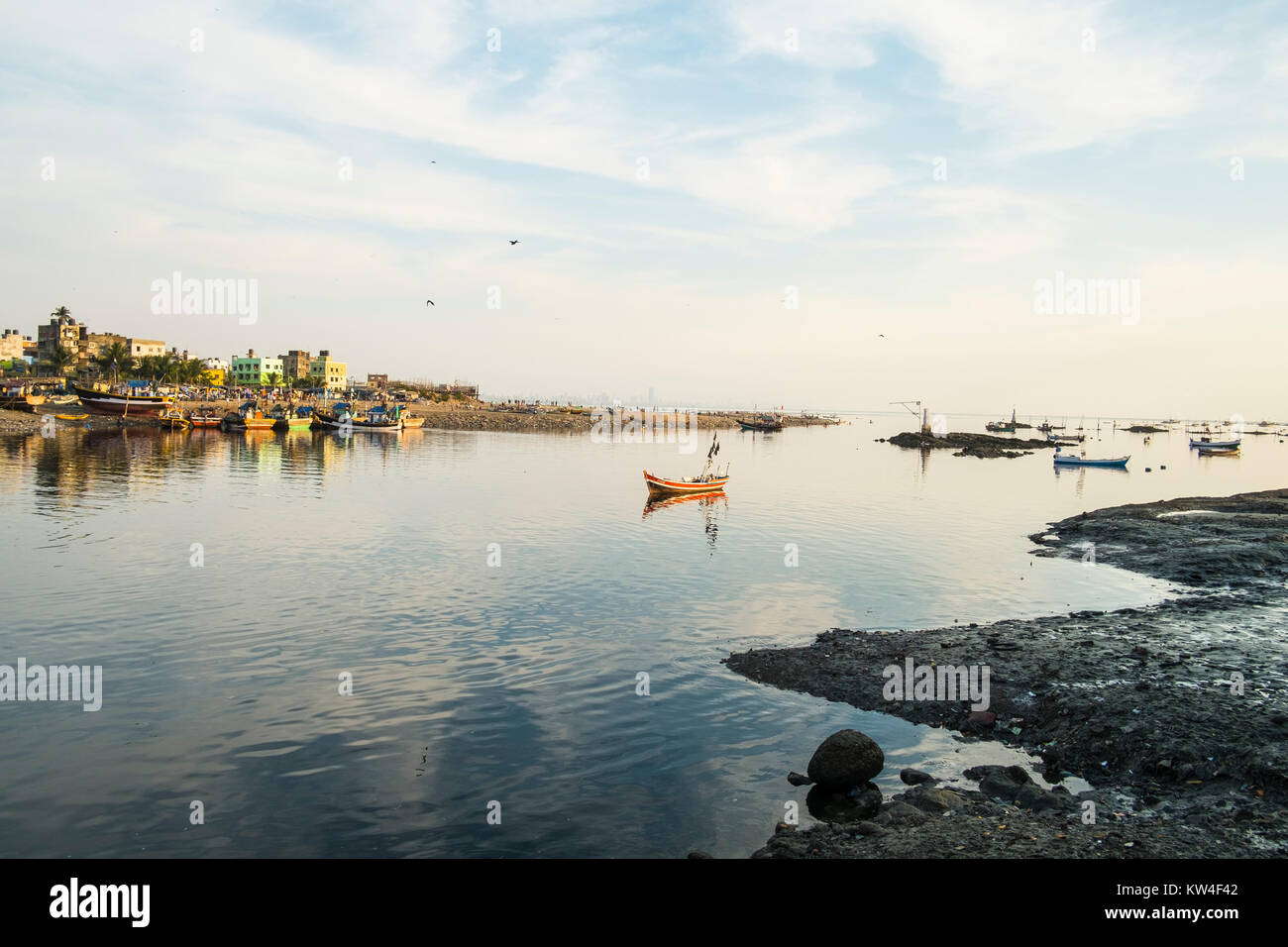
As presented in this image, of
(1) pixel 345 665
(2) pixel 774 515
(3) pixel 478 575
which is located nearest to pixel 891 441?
(2) pixel 774 515

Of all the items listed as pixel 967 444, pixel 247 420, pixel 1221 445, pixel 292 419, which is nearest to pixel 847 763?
pixel 247 420

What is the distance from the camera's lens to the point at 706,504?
2328 inches

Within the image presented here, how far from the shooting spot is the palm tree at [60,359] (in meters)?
160

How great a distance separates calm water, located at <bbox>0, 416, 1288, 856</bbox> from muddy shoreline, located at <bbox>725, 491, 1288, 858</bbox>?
1266 mm

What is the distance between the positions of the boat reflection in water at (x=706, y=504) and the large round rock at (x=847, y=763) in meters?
30.8

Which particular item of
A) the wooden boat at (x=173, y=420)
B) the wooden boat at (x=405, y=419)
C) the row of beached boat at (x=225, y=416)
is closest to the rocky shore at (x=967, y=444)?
the wooden boat at (x=405, y=419)

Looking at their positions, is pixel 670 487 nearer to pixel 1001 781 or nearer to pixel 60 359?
pixel 1001 781

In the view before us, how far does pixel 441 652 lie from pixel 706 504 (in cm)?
3895

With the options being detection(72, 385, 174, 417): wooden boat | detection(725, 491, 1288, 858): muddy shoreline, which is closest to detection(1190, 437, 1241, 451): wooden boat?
detection(725, 491, 1288, 858): muddy shoreline

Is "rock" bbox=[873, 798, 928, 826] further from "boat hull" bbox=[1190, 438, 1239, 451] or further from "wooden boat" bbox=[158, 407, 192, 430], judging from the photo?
"boat hull" bbox=[1190, 438, 1239, 451]

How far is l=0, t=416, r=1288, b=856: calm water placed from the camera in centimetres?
1291

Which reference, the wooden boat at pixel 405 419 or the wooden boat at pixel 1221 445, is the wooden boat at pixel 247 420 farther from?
the wooden boat at pixel 1221 445
